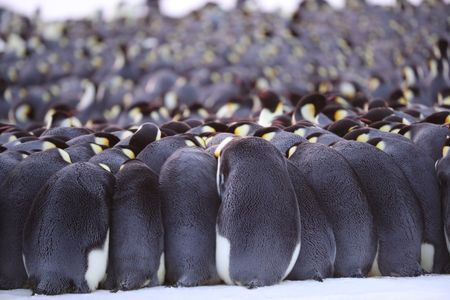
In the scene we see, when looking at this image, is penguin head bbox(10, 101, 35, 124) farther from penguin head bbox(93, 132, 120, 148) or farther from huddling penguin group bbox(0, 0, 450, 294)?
penguin head bbox(93, 132, 120, 148)

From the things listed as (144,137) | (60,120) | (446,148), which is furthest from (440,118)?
(60,120)

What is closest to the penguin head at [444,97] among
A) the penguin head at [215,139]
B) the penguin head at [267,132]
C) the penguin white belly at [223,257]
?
the penguin head at [267,132]

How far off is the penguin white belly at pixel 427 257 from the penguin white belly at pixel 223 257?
1.11 m

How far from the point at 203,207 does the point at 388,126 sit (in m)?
1.86

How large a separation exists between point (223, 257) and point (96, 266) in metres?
0.61

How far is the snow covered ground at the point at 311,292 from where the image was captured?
307 cm

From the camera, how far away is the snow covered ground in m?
3.07

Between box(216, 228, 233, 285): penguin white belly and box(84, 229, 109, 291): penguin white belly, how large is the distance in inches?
21.4

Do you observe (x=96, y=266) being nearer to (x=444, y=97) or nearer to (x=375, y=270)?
(x=375, y=270)

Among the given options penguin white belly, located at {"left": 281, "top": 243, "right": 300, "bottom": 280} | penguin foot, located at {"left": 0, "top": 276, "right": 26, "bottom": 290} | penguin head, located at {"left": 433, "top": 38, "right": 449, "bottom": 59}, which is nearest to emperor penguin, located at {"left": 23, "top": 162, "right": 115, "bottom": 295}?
penguin foot, located at {"left": 0, "top": 276, "right": 26, "bottom": 290}

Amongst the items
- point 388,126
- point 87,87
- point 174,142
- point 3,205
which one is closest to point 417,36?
point 87,87

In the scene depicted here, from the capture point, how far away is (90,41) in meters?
15.6

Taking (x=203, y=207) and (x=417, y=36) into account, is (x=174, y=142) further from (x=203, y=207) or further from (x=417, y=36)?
(x=417, y=36)

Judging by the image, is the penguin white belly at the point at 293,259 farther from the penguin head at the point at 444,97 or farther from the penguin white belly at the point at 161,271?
the penguin head at the point at 444,97
